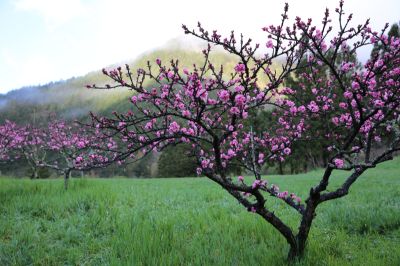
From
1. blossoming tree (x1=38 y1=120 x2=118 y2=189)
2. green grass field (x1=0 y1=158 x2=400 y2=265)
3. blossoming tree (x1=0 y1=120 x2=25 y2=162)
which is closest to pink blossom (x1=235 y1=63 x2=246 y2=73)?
blossoming tree (x1=38 y1=120 x2=118 y2=189)

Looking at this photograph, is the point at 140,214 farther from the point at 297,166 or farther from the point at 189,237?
the point at 297,166

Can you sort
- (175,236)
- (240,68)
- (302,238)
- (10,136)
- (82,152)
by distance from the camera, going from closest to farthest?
(240,68)
(302,238)
(175,236)
(82,152)
(10,136)

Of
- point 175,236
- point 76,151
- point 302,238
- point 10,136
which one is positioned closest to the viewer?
point 76,151

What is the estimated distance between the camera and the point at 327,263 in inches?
166

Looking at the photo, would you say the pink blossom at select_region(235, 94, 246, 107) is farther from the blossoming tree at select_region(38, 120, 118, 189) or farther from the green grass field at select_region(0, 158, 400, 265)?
the green grass field at select_region(0, 158, 400, 265)

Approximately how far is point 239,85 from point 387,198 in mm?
7487

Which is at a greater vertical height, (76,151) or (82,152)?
(82,152)

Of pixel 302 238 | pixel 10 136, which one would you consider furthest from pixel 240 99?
pixel 10 136

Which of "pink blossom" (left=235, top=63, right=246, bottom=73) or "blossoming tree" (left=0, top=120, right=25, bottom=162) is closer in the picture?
"pink blossom" (left=235, top=63, right=246, bottom=73)

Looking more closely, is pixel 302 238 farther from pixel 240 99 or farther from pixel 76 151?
pixel 76 151

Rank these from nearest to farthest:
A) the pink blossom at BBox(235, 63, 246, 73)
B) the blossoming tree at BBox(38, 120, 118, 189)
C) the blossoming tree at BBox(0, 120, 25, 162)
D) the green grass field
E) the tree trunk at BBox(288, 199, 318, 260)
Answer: the pink blossom at BBox(235, 63, 246, 73), the blossoming tree at BBox(38, 120, 118, 189), the tree trunk at BBox(288, 199, 318, 260), the green grass field, the blossoming tree at BBox(0, 120, 25, 162)

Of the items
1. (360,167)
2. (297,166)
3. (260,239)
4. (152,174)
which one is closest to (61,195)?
(260,239)

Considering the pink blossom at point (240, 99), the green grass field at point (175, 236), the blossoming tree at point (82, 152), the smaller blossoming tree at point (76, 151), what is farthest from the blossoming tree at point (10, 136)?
the pink blossom at point (240, 99)

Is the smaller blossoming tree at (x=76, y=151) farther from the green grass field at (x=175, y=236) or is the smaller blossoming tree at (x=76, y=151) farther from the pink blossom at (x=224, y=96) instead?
the pink blossom at (x=224, y=96)
